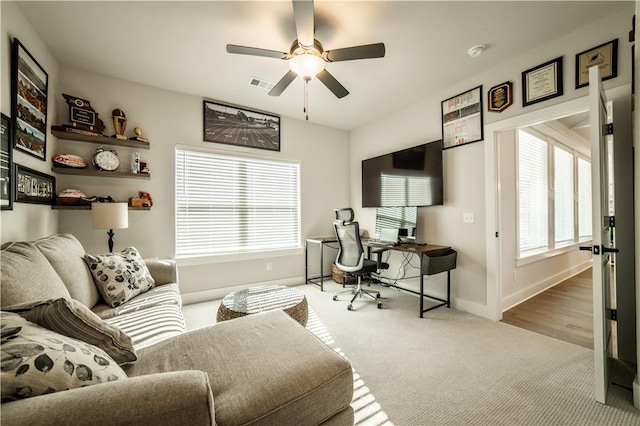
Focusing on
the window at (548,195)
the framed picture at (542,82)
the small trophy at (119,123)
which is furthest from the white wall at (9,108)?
the window at (548,195)

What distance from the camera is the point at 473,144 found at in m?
2.89

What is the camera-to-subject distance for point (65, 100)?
2.59 m

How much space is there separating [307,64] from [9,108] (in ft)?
6.98

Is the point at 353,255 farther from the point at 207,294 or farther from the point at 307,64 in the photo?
the point at 307,64

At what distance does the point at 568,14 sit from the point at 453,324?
2834 mm

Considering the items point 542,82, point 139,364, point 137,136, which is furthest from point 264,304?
point 542,82

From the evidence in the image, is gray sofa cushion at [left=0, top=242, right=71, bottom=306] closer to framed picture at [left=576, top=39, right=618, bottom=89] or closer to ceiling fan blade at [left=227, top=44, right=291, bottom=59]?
ceiling fan blade at [left=227, top=44, right=291, bottom=59]

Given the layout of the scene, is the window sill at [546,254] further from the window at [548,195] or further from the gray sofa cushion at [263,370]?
the gray sofa cushion at [263,370]

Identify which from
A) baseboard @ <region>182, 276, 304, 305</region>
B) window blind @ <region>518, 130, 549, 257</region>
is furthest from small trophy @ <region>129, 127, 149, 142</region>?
window blind @ <region>518, 130, 549, 257</region>

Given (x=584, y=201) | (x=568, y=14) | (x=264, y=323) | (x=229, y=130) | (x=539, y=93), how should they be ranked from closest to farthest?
1. (x=264, y=323)
2. (x=568, y=14)
3. (x=539, y=93)
4. (x=229, y=130)
5. (x=584, y=201)

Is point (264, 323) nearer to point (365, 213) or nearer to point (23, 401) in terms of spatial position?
point (23, 401)

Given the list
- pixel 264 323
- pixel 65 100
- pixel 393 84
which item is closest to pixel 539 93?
pixel 393 84

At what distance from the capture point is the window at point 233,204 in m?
3.30

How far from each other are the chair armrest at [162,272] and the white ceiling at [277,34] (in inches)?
80.1
